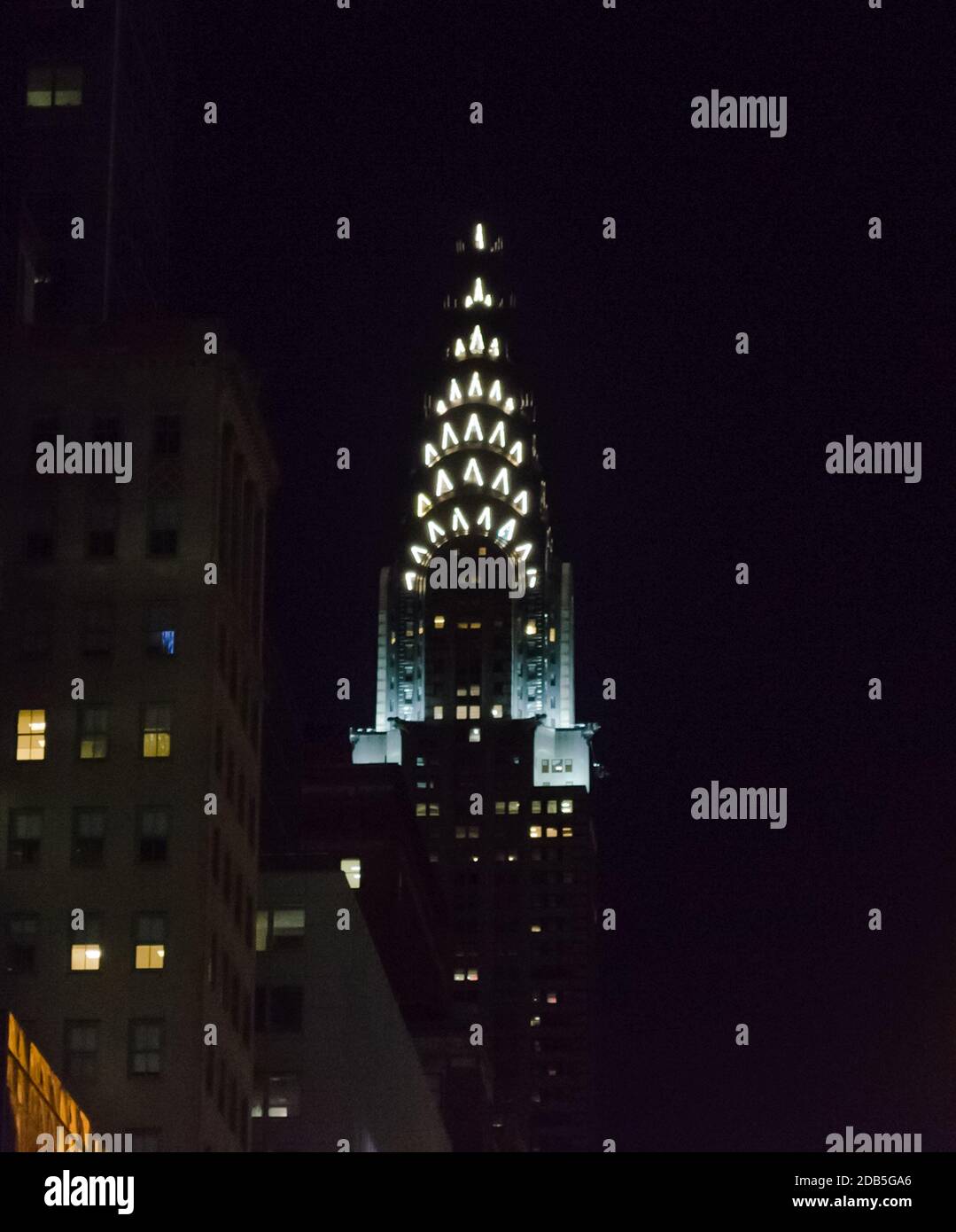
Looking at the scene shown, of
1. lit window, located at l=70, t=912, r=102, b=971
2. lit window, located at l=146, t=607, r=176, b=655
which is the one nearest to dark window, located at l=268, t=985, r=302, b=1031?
lit window, located at l=70, t=912, r=102, b=971

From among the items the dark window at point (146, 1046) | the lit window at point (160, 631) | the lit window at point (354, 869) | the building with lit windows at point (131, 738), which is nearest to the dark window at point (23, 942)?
the building with lit windows at point (131, 738)

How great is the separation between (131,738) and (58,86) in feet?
184

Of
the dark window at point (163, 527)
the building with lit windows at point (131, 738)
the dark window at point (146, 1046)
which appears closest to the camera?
the dark window at point (146, 1046)

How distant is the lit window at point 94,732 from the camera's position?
94812 millimetres

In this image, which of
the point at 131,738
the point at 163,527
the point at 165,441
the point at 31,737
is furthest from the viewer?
the point at 165,441

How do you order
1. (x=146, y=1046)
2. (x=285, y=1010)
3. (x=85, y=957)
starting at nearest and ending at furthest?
(x=146, y=1046) < (x=85, y=957) < (x=285, y=1010)

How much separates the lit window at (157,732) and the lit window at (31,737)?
3745mm

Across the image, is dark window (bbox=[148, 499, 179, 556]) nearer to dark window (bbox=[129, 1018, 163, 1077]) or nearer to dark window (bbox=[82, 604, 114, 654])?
dark window (bbox=[82, 604, 114, 654])

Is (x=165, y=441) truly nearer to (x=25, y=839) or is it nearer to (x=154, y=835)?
(x=154, y=835)

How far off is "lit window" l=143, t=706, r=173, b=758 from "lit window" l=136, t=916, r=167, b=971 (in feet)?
20.3

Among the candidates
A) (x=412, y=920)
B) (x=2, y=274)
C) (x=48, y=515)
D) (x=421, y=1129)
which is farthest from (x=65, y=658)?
(x=412, y=920)

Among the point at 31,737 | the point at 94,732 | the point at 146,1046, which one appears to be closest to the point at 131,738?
the point at 94,732

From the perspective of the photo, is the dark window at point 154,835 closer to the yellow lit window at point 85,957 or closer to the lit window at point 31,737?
the yellow lit window at point 85,957

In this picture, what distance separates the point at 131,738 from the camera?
9488 centimetres
